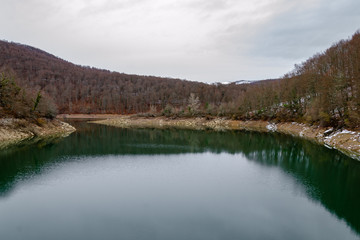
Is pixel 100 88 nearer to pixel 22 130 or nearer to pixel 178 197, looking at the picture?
pixel 22 130

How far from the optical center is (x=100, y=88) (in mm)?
144625

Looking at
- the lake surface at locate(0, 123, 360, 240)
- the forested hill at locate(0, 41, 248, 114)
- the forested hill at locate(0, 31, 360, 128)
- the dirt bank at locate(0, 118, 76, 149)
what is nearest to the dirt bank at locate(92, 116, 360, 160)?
the forested hill at locate(0, 31, 360, 128)

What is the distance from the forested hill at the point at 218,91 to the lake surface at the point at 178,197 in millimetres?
11846

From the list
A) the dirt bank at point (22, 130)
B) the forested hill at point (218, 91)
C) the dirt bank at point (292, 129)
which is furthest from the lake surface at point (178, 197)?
the forested hill at point (218, 91)

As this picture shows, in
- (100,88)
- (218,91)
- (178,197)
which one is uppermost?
(100,88)

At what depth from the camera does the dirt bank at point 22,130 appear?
116ft

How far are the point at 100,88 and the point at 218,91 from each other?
6716 cm

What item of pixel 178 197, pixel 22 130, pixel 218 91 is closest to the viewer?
pixel 178 197

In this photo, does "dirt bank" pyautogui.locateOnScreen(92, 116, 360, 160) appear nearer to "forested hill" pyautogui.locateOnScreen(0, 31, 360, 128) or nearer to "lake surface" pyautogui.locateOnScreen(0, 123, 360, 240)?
"forested hill" pyautogui.locateOnScreen(0, 31, 360, 128)

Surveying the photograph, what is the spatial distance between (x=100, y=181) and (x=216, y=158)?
13135 millimetres

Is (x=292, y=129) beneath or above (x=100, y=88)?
beneath

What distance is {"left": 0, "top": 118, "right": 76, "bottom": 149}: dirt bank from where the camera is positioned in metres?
35.4

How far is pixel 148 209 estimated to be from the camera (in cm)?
1325

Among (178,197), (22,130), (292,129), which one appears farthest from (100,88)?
(178,197)
